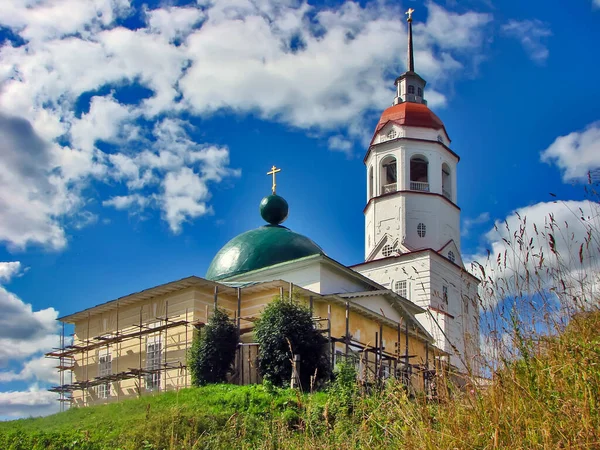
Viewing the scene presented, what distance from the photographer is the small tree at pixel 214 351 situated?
18797mm

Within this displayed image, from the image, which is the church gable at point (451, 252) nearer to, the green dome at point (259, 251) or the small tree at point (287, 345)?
the green dome at point (259, 251)

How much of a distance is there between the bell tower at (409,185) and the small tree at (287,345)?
14860 millimetres

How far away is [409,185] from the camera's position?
33.5 metres

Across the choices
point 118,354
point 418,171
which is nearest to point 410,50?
point 418,171

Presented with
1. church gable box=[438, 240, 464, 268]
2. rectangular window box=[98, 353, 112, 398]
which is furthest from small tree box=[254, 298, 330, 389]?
church gable box=[438, 240, 464, 268]

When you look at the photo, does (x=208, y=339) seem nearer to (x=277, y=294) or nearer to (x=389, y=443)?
(x=277, y=294)

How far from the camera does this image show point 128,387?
850 inches

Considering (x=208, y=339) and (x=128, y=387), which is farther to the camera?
(x=128, y=387)

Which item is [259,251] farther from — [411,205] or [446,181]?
[446,181]

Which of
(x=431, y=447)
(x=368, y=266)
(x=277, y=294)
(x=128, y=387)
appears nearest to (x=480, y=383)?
(x=431, y=447)

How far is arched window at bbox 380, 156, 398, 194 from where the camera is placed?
34.1 meters

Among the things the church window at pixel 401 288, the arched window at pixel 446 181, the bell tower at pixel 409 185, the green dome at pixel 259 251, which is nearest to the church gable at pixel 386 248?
the bell tower at pixel 409 185

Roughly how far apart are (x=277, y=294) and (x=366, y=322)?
10.5 feet

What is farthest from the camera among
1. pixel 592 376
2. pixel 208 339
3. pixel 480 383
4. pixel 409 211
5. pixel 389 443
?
pixel 409 211
